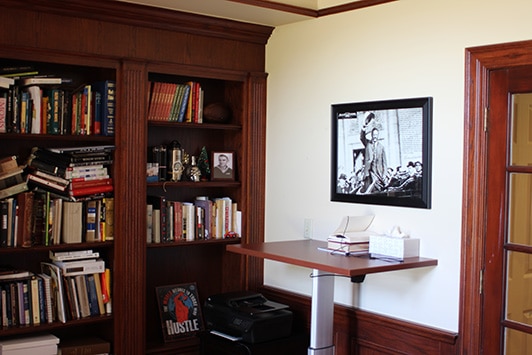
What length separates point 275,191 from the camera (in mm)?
4668

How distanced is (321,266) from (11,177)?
5.77 feet

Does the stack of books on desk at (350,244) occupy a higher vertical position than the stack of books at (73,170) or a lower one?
lower

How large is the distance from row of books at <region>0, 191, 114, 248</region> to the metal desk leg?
1.27 metres

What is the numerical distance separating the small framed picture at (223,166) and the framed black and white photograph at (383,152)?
78cm

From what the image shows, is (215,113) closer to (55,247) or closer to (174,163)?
(174,163)

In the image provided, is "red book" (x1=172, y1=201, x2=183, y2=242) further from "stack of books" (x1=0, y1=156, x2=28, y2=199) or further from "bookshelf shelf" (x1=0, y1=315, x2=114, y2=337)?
"stack of books" (x1=0, y1=156, x2=28, y2=199)

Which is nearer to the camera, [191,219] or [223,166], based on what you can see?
[191,219]

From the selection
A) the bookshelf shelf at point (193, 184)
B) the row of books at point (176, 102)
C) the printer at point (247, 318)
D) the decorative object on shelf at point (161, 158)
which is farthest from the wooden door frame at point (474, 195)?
the decorative object on shelf at point (161, 158)

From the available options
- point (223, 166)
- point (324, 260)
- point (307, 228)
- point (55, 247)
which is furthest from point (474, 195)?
point (55, 247)

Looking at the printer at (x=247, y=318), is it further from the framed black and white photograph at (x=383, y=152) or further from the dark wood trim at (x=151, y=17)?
the dark wood trim at (x=151, y=17)

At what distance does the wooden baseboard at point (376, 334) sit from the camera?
3.63 metres

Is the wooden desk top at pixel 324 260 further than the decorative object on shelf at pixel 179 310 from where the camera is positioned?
No

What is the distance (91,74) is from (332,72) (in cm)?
145

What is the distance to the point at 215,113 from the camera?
4.59 m
